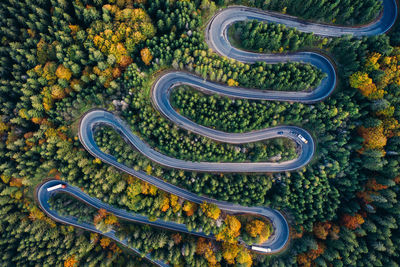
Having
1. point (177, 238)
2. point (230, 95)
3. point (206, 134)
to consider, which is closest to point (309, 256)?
point (177, 238)

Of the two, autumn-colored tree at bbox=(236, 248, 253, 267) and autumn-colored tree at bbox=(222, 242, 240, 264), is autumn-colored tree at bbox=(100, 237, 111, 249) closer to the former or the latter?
autumn-colored tree at bbox=(222, 242, 240, 264)

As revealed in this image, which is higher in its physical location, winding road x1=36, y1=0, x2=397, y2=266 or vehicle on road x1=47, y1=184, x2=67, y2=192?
winding road x1=36, y1=0, x2=397, y2=266

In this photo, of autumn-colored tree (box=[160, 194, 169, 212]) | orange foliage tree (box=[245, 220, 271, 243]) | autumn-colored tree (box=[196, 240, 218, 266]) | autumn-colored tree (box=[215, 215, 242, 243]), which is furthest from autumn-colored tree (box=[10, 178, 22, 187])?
orange foliage tree (box=[245, 220, 271, 243])

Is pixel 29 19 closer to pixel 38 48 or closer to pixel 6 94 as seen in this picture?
pixel 38 48

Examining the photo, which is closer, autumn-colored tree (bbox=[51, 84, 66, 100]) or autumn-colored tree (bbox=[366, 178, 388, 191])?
autumn-colored tree (bbox=[51, 84, 66, 100])

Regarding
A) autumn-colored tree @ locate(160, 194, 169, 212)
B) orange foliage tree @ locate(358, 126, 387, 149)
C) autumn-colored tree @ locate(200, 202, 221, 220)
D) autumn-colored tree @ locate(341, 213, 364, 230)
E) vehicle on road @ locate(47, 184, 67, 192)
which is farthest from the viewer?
vehicle on road @ locate(47, 184, 67, 192)

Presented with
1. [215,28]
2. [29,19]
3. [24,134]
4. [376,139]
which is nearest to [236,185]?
[376,139]
